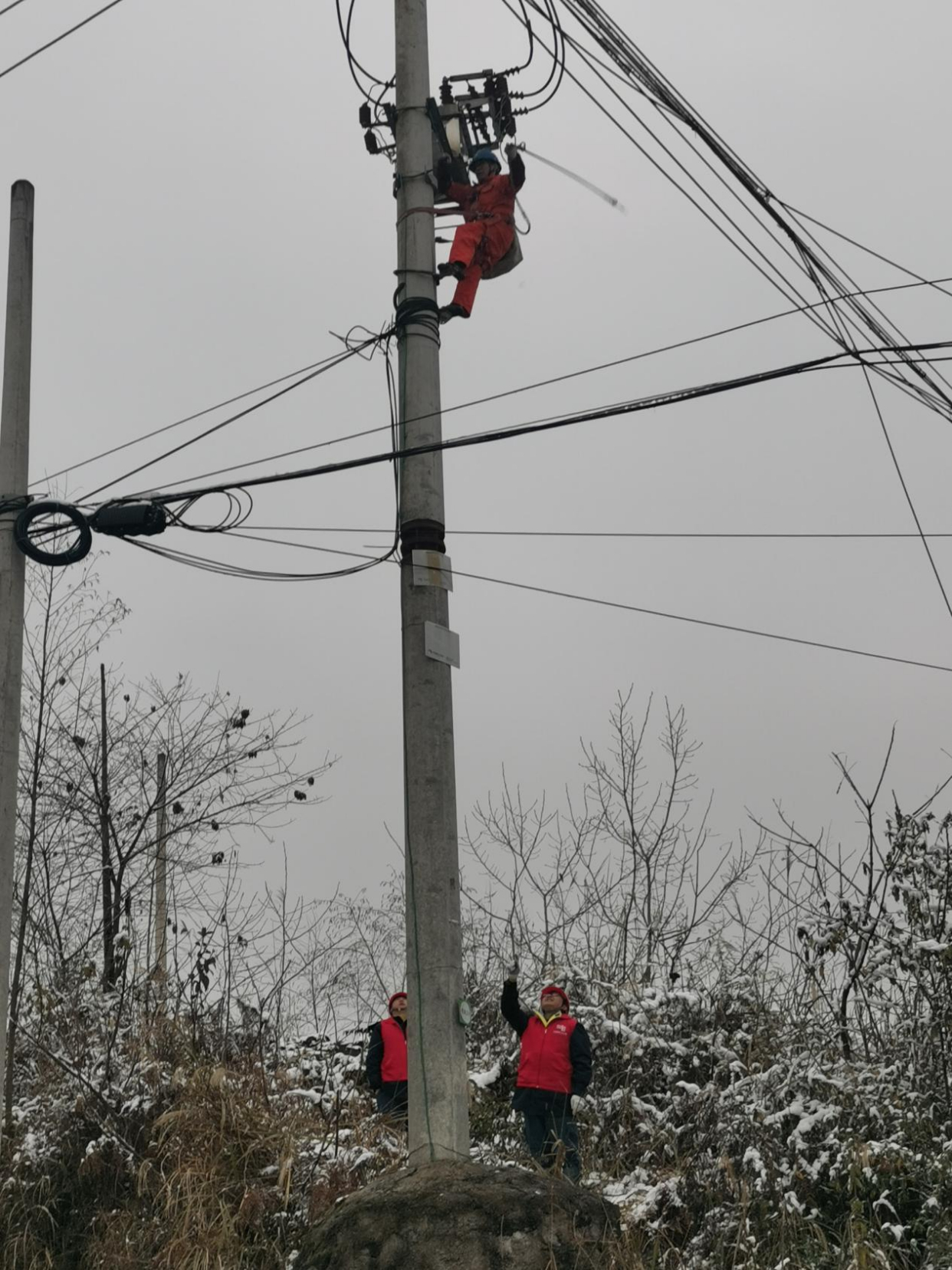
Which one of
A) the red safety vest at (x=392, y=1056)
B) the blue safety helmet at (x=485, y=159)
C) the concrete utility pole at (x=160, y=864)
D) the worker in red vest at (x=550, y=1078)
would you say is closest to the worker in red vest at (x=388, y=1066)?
the red safety vest at (x=392, y=1056)

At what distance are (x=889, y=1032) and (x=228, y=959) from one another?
5.11 meters

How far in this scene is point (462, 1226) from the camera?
6121 mm

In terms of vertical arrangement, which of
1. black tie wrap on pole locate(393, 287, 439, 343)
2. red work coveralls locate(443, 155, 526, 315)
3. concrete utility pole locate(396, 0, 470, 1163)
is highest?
red work coveralls locate(443, 155, 526, 315)

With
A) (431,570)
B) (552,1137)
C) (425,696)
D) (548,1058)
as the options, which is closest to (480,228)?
(431,570)

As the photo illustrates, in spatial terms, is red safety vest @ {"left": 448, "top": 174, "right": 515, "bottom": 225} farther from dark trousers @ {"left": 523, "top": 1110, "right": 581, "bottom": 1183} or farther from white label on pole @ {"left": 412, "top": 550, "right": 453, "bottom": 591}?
dark trousers @ {"left": 523, "top": 1110, "right": 581, "bottom": 1183}

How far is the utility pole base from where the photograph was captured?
611 centimetres

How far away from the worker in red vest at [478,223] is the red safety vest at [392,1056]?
4.98 metres

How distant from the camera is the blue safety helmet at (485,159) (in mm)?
8438

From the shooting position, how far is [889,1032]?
10.1 m

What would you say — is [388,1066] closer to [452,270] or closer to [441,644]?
[441,644]

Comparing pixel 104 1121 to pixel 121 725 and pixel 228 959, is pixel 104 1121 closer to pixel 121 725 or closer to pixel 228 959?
pixel 228 959

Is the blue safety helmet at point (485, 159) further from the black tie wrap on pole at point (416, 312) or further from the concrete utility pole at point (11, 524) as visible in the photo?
the concrete utility pole at point (11, 524)

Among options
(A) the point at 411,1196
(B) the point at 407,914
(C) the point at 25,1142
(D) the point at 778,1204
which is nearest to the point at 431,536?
(B) the point at 407,914

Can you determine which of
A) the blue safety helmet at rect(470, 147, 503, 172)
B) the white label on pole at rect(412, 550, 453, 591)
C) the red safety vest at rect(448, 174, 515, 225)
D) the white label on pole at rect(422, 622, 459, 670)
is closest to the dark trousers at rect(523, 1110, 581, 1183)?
the white label on pole at rect(422, 622, 459, 670)
